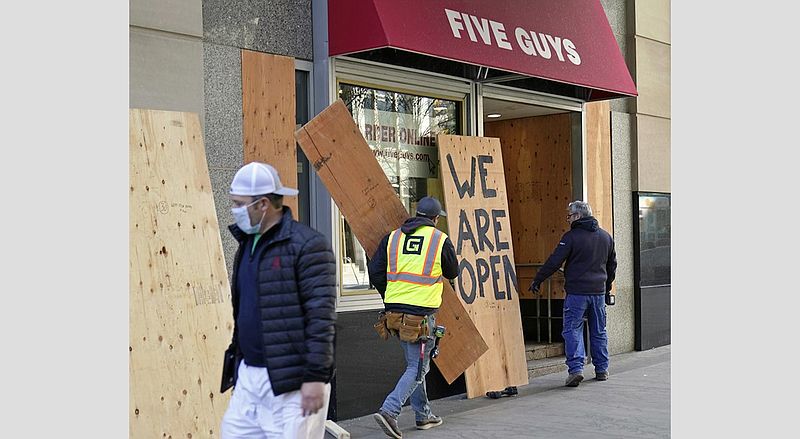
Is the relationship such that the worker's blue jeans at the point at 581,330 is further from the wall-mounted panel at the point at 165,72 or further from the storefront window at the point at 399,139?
the wall-mounted panel at the point at 165,72

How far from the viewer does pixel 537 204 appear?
13.0 m

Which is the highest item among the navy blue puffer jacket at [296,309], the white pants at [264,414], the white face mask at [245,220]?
the white face mask at [245,220]

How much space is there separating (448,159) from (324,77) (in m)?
1.62

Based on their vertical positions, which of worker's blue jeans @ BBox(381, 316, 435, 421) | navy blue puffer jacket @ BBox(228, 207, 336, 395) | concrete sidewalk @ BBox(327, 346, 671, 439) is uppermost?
navy blue puffer jacket @ BBox(228, 207, 336, 395)

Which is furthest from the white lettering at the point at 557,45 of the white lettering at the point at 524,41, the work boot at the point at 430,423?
the work boot at the point at 430,423

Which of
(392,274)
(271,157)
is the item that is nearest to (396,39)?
(271,157)

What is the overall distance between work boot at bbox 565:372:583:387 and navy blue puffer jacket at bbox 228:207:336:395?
644 cm

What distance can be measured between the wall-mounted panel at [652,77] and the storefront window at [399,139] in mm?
4146

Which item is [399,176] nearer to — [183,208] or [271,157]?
[271,157]

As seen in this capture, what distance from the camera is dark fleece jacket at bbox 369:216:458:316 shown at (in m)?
7.71

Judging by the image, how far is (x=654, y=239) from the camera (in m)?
13.8

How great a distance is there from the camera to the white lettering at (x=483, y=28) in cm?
941

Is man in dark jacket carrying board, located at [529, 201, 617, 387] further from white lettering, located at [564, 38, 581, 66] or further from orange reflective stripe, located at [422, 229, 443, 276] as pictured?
orange reflective stripe, located at [422, 229, 443, 276]

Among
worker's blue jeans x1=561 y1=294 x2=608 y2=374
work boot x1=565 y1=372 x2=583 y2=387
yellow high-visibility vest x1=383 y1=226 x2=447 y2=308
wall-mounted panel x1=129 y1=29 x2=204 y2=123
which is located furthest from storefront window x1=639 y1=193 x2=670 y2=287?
wall-mounted panel x1=129 y1=29 x2=204 y2=123
